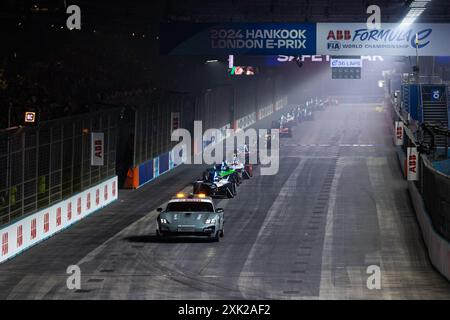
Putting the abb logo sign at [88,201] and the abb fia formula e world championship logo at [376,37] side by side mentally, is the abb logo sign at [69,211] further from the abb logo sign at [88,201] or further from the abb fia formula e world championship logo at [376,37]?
the abb fia formula e world championship logo at [376,37]

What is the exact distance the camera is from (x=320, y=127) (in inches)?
4176

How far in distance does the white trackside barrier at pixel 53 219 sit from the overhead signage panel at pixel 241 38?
948cm

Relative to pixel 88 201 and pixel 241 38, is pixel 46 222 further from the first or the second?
pixel 241 38

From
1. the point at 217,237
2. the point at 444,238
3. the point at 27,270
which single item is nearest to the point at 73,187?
the point at 217,237

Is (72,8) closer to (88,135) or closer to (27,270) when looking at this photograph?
(88,135)

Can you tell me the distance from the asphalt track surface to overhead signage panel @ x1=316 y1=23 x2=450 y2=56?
630cm

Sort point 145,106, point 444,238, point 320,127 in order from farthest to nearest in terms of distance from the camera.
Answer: point 320,127 < point 145,106 < point 444,238

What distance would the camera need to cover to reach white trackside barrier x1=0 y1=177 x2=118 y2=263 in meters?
32.4

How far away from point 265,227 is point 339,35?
17.2 m

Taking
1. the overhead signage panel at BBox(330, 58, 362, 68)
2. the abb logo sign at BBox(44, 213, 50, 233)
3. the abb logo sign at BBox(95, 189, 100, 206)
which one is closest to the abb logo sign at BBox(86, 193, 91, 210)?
the abb logo sign at BBox(95, 189, 100, 206)

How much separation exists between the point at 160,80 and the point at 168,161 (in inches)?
872

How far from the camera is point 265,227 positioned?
130 feet

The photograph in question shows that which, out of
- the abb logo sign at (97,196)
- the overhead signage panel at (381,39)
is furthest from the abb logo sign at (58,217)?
the overhead signage panel at (381,39)

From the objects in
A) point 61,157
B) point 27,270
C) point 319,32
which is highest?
point 319,32
